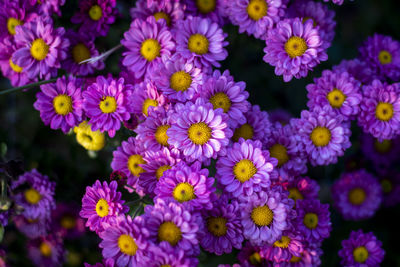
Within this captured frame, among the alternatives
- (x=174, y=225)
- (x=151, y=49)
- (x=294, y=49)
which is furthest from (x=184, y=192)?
(x=294, y=49)

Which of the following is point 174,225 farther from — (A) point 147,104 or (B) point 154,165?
(A) point 147,104

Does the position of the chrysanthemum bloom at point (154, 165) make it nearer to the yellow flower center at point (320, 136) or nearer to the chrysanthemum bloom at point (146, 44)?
the chrysanthemum bloom at point (146, 44)

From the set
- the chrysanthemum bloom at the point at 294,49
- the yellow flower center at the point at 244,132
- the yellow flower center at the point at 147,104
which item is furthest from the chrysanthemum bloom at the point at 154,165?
the chrysanthemum bloom at the point at 294,49

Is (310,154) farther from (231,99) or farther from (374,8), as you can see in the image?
(374,8)

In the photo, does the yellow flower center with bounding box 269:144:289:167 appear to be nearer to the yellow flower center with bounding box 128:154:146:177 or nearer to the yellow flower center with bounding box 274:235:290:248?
Result: the yellow flower center with bounding box 274:235:290:248

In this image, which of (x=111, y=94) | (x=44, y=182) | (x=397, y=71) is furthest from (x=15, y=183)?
(x=397, y=71)

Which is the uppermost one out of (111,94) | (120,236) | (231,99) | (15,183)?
(231,99)

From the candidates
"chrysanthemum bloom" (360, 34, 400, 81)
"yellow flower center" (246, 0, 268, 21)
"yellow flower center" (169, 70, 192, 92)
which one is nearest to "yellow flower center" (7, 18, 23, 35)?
"yellow flower center" (169, 70, 192, 92)
